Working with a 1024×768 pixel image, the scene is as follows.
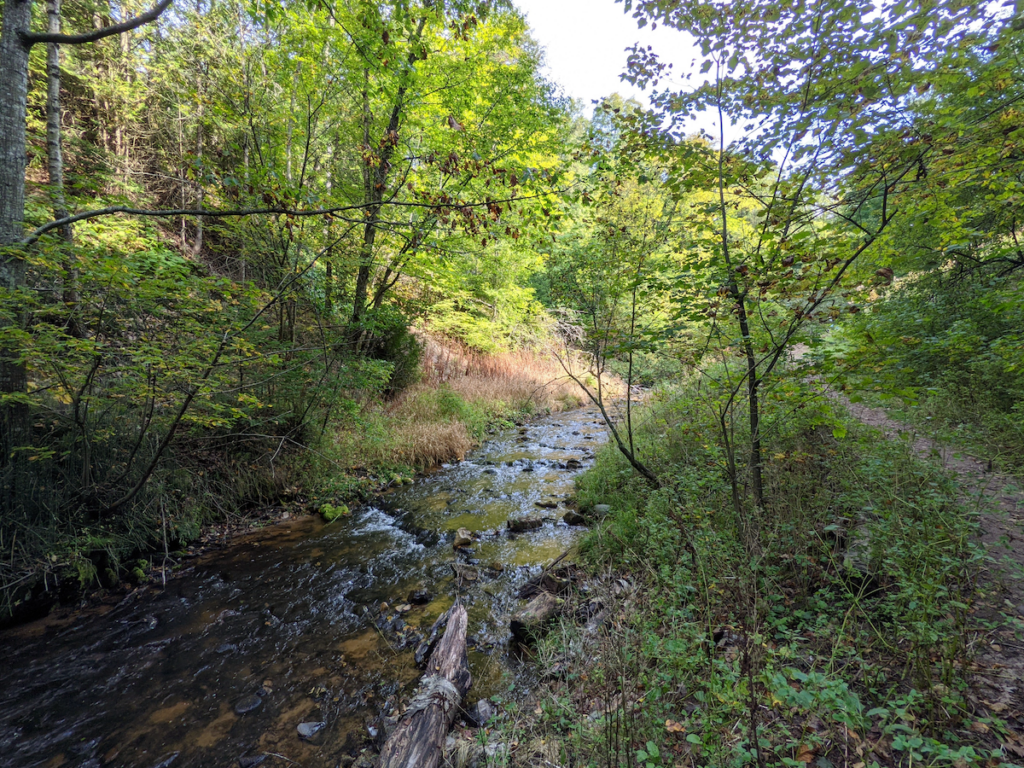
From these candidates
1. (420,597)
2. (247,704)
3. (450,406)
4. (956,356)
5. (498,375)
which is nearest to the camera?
(247,704)

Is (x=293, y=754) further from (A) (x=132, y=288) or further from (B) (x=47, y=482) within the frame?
(A) (x=132, y=288)

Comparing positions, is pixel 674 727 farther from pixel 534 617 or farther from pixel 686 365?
pixel 686 365

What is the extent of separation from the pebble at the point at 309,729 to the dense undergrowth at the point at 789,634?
4.99 feet

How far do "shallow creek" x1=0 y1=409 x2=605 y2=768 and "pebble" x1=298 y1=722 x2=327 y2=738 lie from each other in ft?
0.06

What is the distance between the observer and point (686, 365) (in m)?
4.24

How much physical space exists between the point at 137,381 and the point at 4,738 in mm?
2725

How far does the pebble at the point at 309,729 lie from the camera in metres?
2.59

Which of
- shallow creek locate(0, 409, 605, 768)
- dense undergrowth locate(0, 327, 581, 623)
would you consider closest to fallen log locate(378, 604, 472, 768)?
shallow creek locate(0, 409, 605, 768)

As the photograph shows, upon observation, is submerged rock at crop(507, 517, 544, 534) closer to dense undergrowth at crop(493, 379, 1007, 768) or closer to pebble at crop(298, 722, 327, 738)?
dense undergrowth at crop(493, 379, 1007, 768)

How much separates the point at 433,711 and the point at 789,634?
2.16 metres

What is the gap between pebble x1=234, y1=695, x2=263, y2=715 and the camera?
8.97 ft

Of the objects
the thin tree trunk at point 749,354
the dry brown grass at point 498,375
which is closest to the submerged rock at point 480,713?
the thin tree trunk at point 749,354

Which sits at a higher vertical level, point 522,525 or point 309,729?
point 522,525

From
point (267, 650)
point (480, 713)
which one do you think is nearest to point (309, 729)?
point (267, 650)
